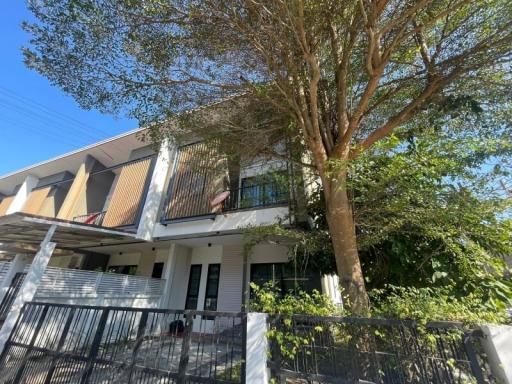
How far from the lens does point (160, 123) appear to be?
6.23 m

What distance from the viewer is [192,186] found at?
31.1 feet

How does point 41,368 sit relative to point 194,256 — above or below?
below

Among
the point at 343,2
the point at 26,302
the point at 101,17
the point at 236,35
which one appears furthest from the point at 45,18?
the point at 26,302

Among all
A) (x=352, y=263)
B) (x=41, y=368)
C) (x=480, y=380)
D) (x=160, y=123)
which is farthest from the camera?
(x=160, y=123)

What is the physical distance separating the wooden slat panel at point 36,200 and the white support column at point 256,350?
16.3 meters

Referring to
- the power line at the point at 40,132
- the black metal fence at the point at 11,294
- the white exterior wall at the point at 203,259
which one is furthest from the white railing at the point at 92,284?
the power line at the point at 40,132

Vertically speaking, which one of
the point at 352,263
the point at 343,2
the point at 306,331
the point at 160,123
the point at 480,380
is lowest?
the point at 480,380

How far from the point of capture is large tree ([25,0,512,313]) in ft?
13.9

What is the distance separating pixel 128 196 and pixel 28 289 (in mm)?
5143

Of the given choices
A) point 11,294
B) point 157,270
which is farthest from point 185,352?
point 157,270

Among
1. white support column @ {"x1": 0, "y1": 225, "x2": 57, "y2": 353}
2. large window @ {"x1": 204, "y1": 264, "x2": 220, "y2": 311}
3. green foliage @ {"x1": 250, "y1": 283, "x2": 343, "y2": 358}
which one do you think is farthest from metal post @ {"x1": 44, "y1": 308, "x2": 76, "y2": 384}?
large window @ {"x1": 204, "y1": 264, "x2": 220, "y2": 311}

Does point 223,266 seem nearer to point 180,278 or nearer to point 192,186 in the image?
point 180,278

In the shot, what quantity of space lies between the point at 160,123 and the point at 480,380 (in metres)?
7.02

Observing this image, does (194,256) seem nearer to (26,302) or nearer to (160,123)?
(26,302)
